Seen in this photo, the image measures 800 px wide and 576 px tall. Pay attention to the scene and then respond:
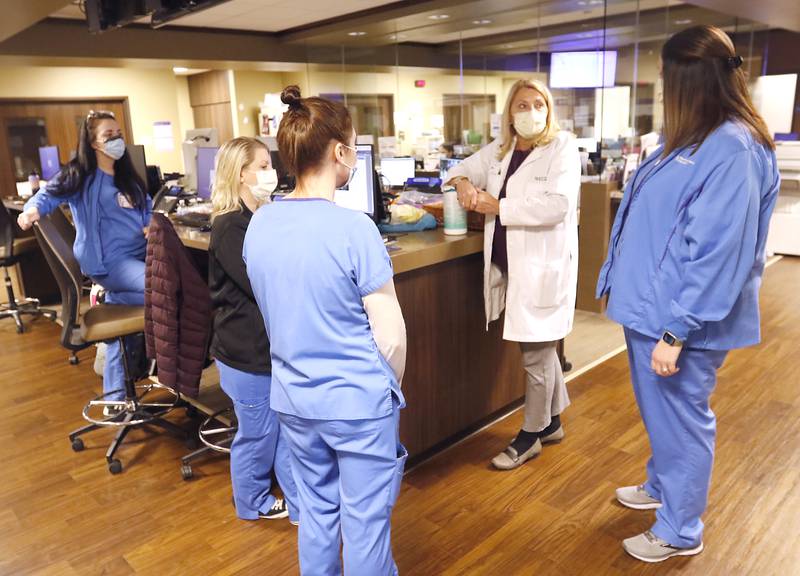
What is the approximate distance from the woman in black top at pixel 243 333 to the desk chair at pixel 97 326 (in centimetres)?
84

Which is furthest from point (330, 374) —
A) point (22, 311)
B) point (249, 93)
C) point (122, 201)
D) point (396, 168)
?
point (249, 93)

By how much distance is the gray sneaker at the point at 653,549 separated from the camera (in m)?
2.09

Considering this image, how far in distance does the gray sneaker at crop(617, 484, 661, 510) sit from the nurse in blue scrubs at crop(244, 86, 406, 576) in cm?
121

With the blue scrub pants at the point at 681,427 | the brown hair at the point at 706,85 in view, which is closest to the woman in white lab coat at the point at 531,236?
the blue scrub pants at the point at 681,427

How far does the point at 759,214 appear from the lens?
1811 millimetres

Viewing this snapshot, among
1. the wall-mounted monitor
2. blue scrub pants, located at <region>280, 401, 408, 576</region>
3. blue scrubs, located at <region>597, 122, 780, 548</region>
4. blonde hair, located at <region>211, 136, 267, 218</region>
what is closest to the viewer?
blue scrub pants, located at <region>280, 401, 408, 576</region>

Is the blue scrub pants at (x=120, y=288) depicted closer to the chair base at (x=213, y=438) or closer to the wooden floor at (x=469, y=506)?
the wooden floor at (x=469, y=506)

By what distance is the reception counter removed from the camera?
8.39ft

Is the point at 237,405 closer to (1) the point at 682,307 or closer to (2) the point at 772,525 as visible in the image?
(1) the point at 682,307

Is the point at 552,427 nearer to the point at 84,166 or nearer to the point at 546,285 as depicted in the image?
the point at 546,285

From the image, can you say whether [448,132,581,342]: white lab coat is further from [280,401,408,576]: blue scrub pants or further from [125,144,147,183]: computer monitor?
[125,144,147,183]: computer monitor

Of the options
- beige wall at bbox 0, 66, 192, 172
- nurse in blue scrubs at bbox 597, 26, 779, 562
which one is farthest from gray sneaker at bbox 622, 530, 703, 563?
beige wall at bbox 0, 66, 192, 172

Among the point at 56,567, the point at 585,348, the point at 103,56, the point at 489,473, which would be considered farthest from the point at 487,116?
the point at 56,567

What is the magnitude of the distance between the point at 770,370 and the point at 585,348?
1.06 m
